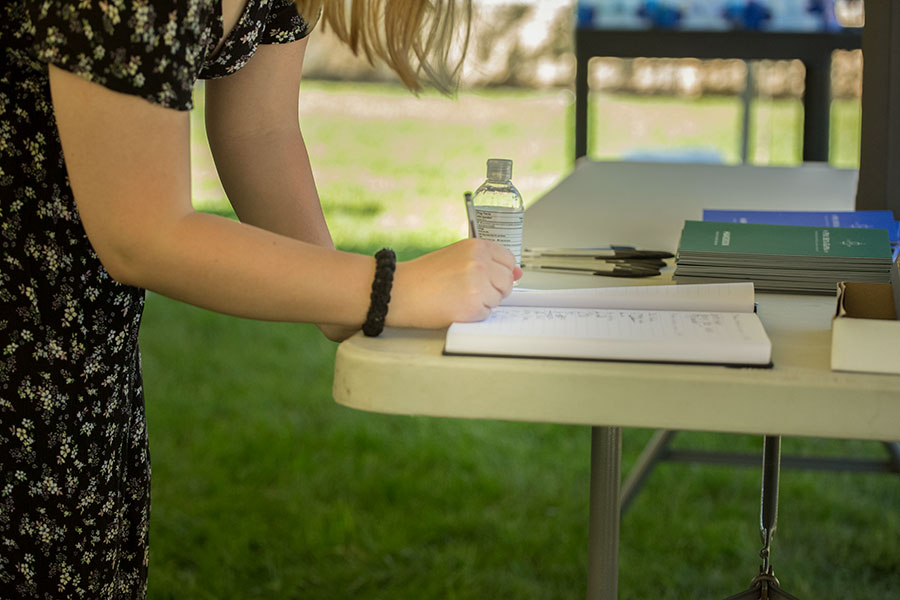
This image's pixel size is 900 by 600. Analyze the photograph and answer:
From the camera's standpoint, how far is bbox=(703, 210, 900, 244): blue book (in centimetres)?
119

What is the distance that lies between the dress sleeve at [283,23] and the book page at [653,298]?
0.33 m

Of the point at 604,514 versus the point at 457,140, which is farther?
the point at 457,140

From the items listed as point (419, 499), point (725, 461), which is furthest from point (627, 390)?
point (419, 499)

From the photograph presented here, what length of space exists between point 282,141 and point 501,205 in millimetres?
223

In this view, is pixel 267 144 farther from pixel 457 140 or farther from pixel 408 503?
pixel 457 140

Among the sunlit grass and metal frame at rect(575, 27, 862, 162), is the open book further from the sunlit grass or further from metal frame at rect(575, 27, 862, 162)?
the sunlit grass

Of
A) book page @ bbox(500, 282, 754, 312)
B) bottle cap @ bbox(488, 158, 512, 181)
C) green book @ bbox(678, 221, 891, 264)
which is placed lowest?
book page @ bbox(500, 282, 754, 312)

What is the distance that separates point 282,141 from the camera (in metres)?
0.99

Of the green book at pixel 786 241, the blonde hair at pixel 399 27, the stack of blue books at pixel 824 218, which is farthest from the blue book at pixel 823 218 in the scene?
the blonde hair at pixel 399 27

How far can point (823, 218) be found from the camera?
1238 millimetres

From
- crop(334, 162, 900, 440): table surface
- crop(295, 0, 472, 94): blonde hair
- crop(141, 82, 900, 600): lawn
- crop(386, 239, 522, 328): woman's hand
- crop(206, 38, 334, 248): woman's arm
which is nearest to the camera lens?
crop(334, 162, 900, 440): table surface

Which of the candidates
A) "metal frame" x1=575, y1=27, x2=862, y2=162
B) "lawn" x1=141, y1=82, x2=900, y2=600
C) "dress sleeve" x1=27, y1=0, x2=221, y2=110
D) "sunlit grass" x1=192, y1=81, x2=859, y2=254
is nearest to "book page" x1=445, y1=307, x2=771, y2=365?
"dress sleeve" x1=27, y1=0, x2=221, y2=110

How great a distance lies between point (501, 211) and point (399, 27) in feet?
0.67

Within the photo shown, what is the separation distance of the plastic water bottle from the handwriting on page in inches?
9.5
